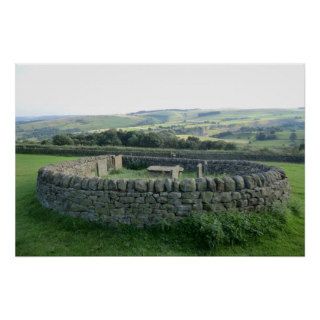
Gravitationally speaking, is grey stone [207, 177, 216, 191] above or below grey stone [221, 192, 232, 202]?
above

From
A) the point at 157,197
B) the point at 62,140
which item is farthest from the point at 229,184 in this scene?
the point at 62,140

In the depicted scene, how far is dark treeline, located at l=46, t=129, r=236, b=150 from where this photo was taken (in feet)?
88.7

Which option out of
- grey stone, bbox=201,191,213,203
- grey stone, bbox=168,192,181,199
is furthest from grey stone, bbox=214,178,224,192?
grey stone, bbox=168,192,181,199

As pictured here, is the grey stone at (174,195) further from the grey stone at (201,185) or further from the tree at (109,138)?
the tree at (109,138)

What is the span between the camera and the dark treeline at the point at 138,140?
27.0m

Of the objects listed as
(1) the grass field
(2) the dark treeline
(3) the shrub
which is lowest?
(1) the grass field

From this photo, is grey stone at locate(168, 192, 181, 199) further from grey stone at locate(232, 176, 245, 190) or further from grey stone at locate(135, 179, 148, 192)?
grey stone at locate(232, 176, 245, 190)

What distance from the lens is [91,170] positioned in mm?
17000

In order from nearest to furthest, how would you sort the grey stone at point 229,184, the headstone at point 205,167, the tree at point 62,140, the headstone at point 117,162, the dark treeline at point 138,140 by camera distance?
the grey stone at point 229,184 → the headstone at point 205,167 → the headstone at point 117,162 → the dark treeline at point 138,140 → the tree at point 62,140

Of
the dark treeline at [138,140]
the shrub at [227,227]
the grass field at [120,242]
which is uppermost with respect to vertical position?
the dark treeline at [138,140]

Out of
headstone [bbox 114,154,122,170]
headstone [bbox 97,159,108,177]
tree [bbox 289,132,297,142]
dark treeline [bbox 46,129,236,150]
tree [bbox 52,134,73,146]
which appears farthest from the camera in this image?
tree [bbox 52,134,73,146]

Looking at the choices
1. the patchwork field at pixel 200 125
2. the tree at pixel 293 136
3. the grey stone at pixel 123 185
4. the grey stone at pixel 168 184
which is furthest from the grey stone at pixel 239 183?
the tree at pixel 293 136

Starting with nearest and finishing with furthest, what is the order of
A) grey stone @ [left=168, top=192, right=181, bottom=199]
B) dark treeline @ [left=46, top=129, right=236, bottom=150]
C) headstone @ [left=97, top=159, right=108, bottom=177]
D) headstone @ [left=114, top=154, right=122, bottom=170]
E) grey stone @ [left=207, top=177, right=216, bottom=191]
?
Answer: grey stone @ [left=168, top=192, right=181, bottom=199] < grey stone @ [left=207, top=177, right=216, bottom=191] < headstone @ [left=97, top=159, right=108, bottom=177] < headstone @ [left=114, top=154, right=122, bottom=170] < dark treeline @ [left=46, top=129, right=236, bottom=150]

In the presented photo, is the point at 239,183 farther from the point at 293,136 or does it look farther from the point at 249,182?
the point at 293,136
